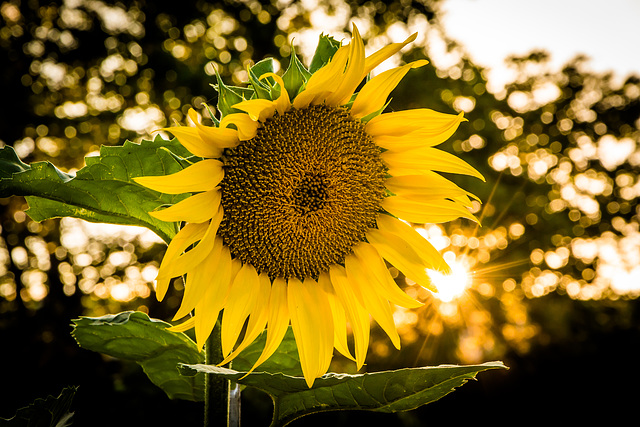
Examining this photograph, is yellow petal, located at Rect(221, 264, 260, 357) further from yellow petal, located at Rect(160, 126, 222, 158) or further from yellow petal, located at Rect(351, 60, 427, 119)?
Result: yellow petal, located at Rect(351, 60, 427, 119)

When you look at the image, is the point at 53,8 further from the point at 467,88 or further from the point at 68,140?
the point at 467,88

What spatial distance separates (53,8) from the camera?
10555 millimetres

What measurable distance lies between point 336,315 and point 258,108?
592 millimetres

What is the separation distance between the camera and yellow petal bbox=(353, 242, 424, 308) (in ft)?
4.50

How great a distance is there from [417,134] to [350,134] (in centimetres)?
17

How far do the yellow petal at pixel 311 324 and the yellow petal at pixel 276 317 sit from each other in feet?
0.06

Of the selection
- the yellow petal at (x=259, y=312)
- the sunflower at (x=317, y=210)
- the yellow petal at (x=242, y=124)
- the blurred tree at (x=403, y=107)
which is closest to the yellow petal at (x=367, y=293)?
the sunflower at (x=317, y=210)

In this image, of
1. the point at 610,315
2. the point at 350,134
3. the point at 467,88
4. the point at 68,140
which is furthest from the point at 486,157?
the point at 350,134

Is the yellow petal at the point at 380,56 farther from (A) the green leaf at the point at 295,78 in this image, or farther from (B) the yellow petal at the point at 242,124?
(B) the yellow petal at the point at 242,124

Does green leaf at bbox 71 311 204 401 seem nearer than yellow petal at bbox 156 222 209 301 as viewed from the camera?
No

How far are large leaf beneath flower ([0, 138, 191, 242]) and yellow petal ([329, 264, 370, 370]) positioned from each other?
0.45 m

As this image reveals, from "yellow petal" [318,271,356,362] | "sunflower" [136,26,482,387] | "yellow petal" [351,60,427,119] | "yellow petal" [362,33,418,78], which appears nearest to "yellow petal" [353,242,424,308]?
"sunflower" [136,26,482,387]

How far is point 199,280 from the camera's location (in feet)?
3.95

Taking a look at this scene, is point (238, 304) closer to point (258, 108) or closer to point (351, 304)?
point (351, 304)
